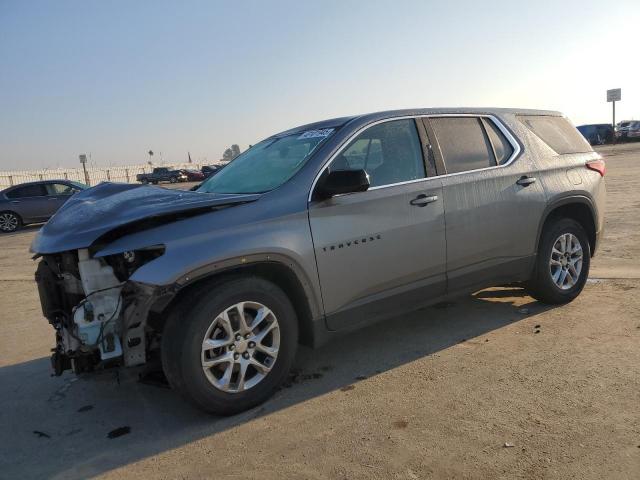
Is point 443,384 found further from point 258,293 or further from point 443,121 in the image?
point 443,121

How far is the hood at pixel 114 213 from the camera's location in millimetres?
2932

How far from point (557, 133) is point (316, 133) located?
2563 millimetres

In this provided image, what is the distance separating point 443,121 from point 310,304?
1962mm

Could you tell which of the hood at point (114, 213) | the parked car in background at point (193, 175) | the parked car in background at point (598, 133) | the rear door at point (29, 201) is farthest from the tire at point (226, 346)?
the parked car in background at point (193, 175)

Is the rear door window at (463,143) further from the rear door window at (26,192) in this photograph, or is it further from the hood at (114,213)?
the rear door window at (26,192)

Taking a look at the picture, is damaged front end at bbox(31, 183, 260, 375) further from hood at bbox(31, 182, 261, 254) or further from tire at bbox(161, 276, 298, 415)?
tire at bbox(161, 276, 298, 415)

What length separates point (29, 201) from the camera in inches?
653

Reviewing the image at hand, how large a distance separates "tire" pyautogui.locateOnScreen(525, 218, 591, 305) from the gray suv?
2 cm

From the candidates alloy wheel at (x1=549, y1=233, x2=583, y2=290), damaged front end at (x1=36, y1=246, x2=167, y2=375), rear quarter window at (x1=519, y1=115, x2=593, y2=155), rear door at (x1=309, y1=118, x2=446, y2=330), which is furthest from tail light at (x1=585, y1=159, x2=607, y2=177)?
damaged front end at (x1=36, y1=246, x2=167, y2=375)

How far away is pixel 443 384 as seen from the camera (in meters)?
3.41

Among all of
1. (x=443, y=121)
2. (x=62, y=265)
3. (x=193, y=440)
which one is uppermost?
Answer: (x=443, y=121)

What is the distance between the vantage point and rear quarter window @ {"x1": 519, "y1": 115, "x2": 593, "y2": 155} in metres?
4.79

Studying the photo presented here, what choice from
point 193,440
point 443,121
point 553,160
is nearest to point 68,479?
point 193,440

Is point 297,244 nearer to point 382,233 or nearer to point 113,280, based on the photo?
point 382,233
